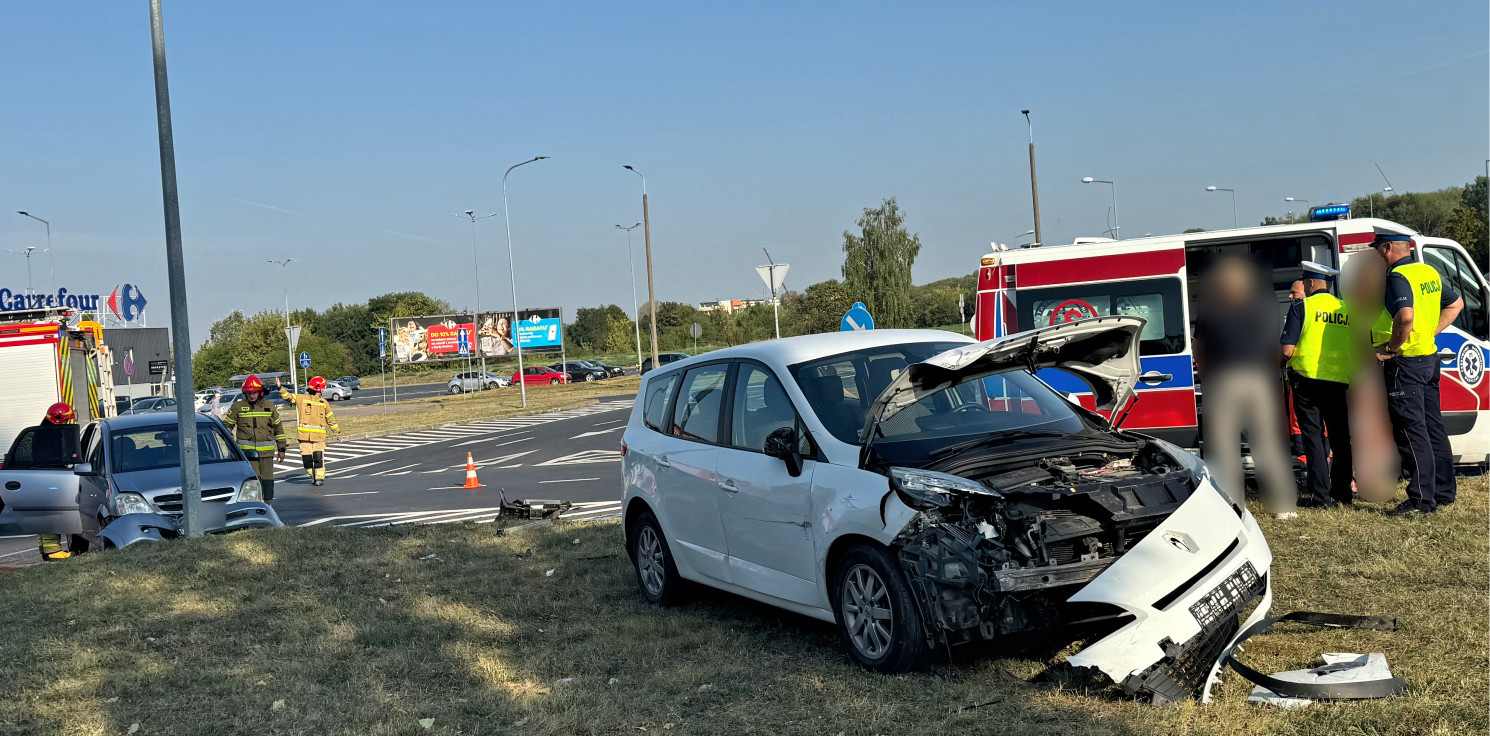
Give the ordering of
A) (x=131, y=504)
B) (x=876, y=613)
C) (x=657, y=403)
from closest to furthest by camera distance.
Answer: (x=876, y=613) < (x=657, y=403) < (x=131, y=504)

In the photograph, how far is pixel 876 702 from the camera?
15.3 feet

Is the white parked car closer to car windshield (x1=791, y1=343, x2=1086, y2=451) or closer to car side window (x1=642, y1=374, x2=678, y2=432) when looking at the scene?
car windshield (x1=791, y1=343, x2=1086, y2=451)

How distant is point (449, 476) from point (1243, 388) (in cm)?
1482

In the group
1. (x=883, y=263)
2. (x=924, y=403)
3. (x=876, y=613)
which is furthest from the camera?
(x=883, y=263)

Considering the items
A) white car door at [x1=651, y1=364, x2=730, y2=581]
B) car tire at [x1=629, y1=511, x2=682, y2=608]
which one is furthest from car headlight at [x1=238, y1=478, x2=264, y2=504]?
white car door at [x1=651, y1=364, x2=730, y2=581]

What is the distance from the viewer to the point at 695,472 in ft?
21.5

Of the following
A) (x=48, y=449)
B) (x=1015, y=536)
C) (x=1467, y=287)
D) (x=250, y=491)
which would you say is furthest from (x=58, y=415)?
(x=1467, y=287)

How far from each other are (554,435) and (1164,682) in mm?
24655

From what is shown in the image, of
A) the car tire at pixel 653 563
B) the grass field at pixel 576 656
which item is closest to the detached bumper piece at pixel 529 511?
the grass field at pixel 576 656

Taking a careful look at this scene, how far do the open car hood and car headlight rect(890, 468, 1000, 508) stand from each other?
40 cm

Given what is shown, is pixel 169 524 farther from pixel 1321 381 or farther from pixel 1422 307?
pixel 1422 307

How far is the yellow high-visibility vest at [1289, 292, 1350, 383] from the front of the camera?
849 centimetres

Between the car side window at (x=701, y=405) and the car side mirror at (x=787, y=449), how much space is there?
2.83 ft

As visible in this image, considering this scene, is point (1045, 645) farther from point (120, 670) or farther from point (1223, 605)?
point (120, 670)
